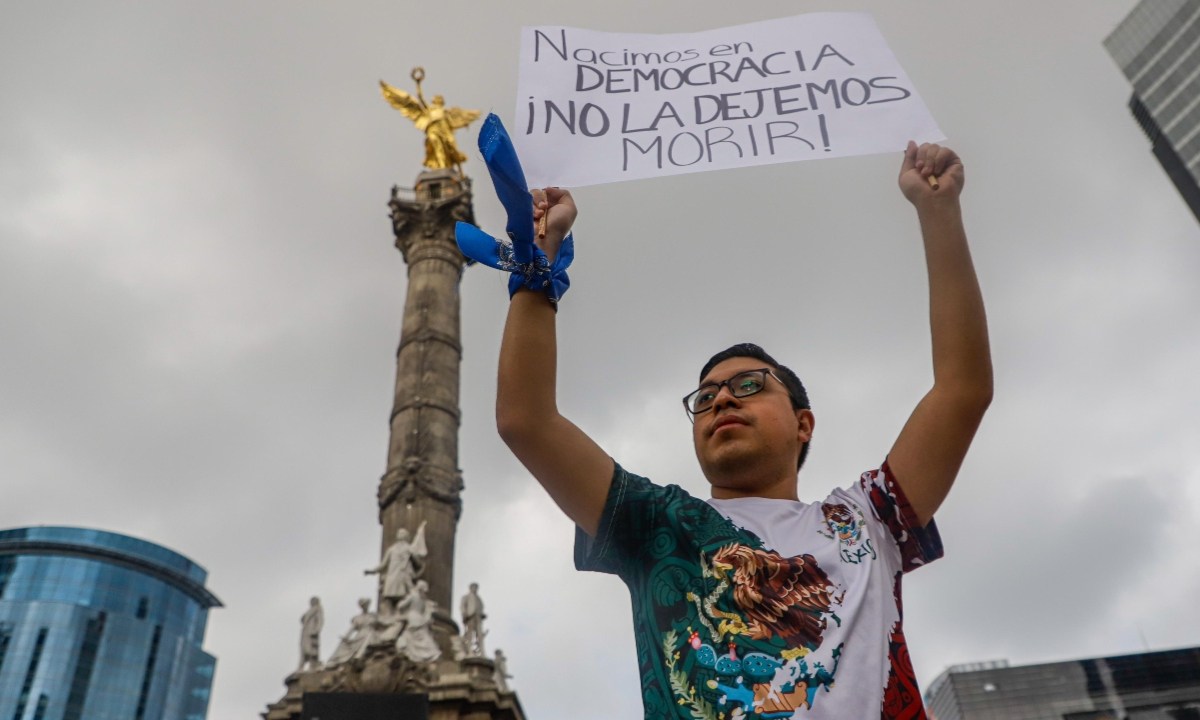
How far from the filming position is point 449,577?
60.8 ft

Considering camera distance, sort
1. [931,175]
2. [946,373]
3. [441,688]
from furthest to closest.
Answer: [441,688] → [931,175] → [946,373]

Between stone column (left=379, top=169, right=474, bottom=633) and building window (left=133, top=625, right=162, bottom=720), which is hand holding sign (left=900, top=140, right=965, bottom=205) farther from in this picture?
building window (left=133, top=625, right=162, bottom=720)

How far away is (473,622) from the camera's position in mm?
18094

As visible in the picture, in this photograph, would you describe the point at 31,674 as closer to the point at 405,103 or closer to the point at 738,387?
the point at 405,103

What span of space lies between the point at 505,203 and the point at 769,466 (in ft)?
2.85

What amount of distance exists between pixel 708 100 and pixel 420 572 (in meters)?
16.0

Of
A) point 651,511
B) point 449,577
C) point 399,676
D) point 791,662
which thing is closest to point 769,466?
point 651,511

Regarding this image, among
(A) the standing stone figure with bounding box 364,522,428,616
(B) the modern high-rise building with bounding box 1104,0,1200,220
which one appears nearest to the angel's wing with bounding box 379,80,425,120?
(A) the standing stone figure with bounding box 364,522,428,616

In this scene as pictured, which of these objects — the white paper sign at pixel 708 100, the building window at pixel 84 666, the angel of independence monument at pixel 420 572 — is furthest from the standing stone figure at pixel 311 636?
the building window at pixel 84 666

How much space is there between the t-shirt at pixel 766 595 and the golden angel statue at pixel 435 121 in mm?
24569

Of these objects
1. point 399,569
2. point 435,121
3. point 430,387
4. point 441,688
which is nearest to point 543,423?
point 441,688

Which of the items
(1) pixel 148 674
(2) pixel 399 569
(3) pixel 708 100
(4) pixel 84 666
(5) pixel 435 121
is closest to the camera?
(3) pixel 708 100

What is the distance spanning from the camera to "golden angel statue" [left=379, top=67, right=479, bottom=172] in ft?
85.1

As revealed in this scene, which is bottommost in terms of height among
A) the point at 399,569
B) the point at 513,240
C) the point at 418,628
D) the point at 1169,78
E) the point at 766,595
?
the point at 766,595
